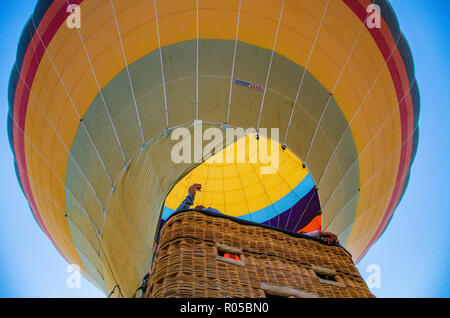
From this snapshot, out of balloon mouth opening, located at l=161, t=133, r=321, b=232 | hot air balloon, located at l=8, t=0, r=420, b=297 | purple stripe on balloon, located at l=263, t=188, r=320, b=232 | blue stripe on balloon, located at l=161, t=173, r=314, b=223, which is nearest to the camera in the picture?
hot air balloon, located at l=8, t=0, r=420, b=297

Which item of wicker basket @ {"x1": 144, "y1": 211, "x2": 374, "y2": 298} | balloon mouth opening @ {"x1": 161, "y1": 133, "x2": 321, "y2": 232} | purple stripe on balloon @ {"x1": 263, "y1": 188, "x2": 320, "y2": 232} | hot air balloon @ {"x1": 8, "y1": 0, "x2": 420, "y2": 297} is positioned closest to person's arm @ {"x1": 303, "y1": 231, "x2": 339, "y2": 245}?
wicker basket @ {"x1": 144, "y1": 211, "x2": 374, "y2": 298}

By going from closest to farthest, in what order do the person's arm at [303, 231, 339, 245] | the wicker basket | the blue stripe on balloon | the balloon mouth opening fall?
the wicker basket
the person's arm at [303, 231, 339, 245]
the blue stripe on balloon
the balloon mouth opening

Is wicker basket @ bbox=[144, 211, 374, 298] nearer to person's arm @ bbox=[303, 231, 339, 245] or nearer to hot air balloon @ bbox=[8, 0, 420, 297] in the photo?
person's arm @ bbox=[303, 231, 339, 245]

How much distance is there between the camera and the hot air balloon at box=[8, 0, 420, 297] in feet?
12.8

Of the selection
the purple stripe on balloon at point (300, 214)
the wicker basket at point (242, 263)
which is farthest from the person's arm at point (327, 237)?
the purple stripe on balloon at point (300, 214)

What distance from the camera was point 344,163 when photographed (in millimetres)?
4656

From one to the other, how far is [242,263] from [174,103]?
8.47ft

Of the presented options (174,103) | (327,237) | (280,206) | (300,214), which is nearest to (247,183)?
(280,206)

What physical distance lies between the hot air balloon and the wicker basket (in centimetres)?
187

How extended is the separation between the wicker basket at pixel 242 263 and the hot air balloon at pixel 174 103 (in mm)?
1867

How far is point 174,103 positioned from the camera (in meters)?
4.45

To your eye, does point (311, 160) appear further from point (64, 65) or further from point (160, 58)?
point (64, 65)

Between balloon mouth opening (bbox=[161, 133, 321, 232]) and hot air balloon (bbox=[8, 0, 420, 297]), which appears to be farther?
balloon mouth opening (bbox=[161, 133, 321, 232])

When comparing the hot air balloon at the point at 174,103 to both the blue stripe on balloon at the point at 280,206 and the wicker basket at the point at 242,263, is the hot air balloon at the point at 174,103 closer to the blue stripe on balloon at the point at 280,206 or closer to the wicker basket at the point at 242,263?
the blue stripe on balloon at the point at 280,206
